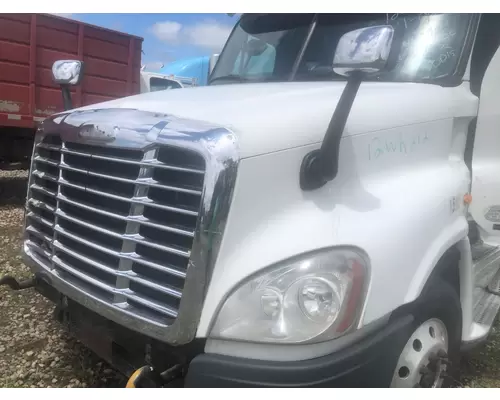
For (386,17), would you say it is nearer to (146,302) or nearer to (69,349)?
(146,302)

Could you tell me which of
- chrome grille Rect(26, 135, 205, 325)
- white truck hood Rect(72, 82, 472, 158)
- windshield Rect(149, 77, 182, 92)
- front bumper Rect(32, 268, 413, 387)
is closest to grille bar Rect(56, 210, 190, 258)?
chrome grille Rect(26, 135, 205, 325)

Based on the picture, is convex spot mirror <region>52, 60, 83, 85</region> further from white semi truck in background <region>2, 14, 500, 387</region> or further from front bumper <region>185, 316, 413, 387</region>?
front bumper <region>185, 316, 413, 387</region>

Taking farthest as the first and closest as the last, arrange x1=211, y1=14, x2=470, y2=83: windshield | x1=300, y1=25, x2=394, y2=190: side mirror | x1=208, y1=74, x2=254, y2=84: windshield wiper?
x1=208, y1=74, x2=254, y2=84: windshield wiper, x1=211, y1=14, x2=470, y2=83: windshield, x1=300, y1=25, x2=394, y2=190: side mirror

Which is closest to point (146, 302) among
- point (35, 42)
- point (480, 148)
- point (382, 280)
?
point (382, 280)

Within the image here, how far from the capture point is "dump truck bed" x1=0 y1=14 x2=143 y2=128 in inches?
294

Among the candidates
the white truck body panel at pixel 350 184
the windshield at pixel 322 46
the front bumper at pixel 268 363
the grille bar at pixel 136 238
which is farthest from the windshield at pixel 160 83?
the front bumper at pixel 268 363

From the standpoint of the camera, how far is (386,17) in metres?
2.92

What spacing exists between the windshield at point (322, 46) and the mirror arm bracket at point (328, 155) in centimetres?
93

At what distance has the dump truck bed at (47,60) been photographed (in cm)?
747

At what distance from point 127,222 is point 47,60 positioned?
6976mm

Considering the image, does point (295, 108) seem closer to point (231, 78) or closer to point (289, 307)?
point (289, 307)

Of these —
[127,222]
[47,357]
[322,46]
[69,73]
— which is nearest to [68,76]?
[69,73]

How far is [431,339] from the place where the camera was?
224cm
